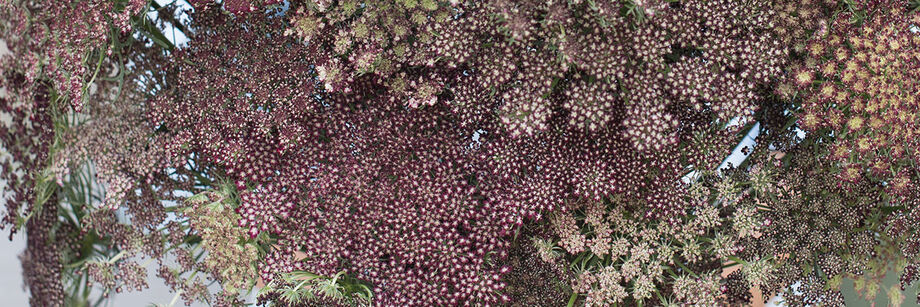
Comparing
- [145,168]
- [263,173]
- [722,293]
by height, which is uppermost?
[145,168]

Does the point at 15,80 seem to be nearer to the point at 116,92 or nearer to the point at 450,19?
the point at 116,92

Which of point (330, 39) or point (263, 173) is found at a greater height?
point (330, 39)

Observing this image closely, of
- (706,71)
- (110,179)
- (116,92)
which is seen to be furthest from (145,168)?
(706,71)

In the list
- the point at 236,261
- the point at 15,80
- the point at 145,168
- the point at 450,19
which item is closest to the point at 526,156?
the point at 450,19

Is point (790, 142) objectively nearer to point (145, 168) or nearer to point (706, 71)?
point (706, 71)

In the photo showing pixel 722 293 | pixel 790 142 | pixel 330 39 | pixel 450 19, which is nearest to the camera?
pixel 450 19

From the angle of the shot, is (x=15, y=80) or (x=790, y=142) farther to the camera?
(x=15, y=80)

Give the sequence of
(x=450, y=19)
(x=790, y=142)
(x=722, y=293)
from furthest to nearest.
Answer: (x=722, y=293)
(x=790, y=142)
(x=450, y=19)

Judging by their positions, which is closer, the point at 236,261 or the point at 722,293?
the point at 236,261

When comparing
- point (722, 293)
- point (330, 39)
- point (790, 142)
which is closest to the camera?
point (330, 39)
